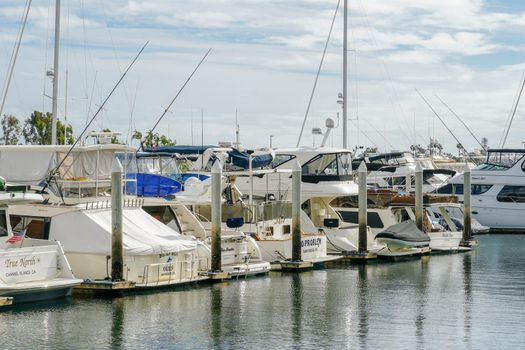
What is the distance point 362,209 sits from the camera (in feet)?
130

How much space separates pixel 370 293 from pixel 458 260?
12.0 meters

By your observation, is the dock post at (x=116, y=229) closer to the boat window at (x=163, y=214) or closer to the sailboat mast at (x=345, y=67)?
the boat window at (x=163, y=214)

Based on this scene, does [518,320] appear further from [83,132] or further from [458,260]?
[458,260]

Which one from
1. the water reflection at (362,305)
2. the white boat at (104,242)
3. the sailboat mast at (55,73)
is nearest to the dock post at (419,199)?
the water reflection at (362,305)

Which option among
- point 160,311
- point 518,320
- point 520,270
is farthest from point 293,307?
point 520,270

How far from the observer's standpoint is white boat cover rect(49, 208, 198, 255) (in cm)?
2920

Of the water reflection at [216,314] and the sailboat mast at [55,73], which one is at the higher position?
the sailboat mast at [55,73]

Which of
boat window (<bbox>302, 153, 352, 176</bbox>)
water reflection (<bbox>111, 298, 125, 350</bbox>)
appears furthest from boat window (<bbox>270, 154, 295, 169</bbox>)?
water reflection (<bbox>111, 298, 125, 350</bbox>)

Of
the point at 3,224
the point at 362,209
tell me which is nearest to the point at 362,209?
the point at 362,209

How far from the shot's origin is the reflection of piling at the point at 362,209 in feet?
130

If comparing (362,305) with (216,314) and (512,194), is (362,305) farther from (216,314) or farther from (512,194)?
(512,194)

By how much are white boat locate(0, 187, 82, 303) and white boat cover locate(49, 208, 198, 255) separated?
3.97 ft

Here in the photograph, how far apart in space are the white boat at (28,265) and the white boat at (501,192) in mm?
36306

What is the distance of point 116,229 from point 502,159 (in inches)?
1440
